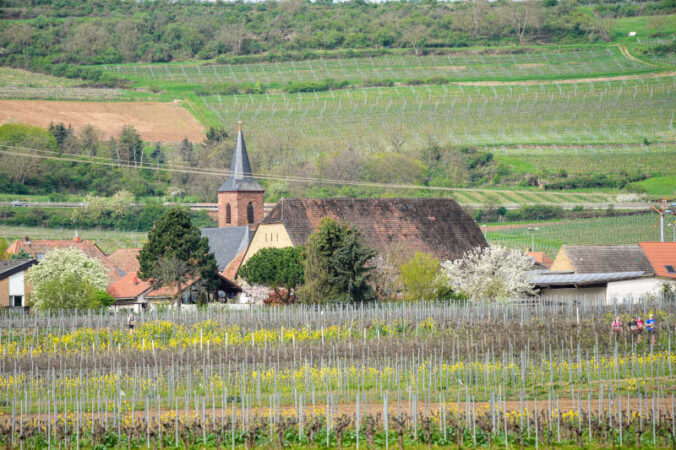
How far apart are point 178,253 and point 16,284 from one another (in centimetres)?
1015

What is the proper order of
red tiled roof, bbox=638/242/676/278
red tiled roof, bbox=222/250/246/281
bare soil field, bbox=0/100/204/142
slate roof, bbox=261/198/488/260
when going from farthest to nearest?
1. bare soil field, bbox=0/100/204/142
2. red tiled roof, bbox=222/250/246/281
3. slate roof, bbox=261/198/488/260
4. red tiled roof, bbox=638/242/676/278

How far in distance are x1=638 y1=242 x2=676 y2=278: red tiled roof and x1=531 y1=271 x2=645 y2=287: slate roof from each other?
408cm

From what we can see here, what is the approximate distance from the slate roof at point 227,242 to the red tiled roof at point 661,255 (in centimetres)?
3338

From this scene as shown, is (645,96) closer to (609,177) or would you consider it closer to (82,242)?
(609,177)

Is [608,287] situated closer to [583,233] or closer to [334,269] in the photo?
[334,269]

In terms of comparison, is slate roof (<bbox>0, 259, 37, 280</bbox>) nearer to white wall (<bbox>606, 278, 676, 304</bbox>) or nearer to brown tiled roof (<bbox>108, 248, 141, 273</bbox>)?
brown tiled roof (<bbox>108, 248, 141, 273</bbox>)

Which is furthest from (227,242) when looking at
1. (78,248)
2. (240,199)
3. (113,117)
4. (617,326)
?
(113,117)

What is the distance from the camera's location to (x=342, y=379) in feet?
99.2

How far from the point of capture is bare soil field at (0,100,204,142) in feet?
521

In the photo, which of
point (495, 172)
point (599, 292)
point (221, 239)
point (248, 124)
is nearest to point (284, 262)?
point (599, 292)

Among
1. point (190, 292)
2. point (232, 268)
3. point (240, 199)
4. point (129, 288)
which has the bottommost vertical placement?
point (190, 292)

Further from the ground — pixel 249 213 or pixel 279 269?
pixel 249 213

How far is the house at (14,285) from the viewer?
61.7 meters

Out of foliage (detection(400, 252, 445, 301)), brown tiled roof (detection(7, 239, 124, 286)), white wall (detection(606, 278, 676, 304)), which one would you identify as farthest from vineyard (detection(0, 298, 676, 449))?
brown tiled roof (detection(7, 239, 124, 286))
